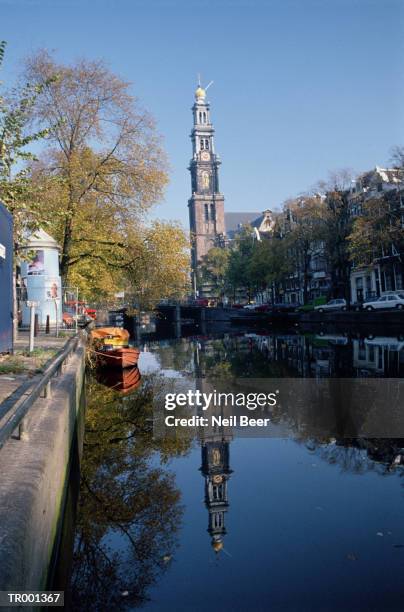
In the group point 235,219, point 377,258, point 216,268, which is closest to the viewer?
point 377,258

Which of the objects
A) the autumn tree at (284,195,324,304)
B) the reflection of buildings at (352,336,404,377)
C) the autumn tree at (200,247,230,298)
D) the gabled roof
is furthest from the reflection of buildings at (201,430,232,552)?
the gabled roof

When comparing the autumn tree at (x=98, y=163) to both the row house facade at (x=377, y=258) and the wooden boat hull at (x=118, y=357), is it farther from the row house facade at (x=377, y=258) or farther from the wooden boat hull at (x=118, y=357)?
the row house facade at (x=377, y=258)

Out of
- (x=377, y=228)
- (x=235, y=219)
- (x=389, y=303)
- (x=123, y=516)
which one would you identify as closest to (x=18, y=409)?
(x=123, y=516)

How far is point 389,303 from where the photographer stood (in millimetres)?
42281

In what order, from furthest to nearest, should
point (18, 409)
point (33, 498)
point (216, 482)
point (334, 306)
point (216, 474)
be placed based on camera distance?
1. point (334, 306)
2. point (216, 474)
3. point (216, 482)
4. point (18, 409)
5. point (33, 498)

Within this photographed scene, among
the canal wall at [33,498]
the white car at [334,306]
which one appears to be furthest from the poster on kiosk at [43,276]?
the white car at [334,306]

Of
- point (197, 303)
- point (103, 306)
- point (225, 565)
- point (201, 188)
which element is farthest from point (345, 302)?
point (201, 188)

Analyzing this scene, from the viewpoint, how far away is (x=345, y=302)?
52750mm

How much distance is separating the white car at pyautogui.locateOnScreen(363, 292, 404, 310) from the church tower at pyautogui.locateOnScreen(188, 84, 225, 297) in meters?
99.2

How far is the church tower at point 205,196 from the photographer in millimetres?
144500

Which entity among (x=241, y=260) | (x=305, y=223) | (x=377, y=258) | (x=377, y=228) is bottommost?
(x=377, y=258)

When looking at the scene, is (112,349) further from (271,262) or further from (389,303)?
(271,262)

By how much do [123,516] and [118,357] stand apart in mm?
15091

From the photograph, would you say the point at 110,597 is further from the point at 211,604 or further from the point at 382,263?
the point at 382,263
